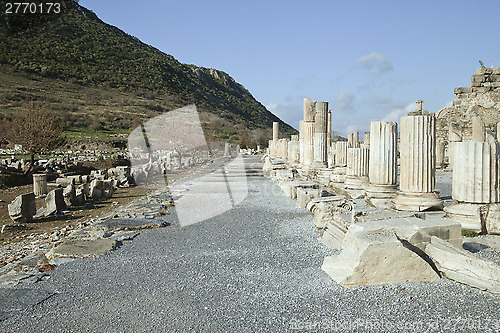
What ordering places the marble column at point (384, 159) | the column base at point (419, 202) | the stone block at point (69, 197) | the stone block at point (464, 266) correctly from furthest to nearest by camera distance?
the stone block at point (69, 197), the marble column at point (384, 159), the column base at point (419, 202), the stone block at point (464, 266)

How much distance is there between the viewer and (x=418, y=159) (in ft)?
22.2

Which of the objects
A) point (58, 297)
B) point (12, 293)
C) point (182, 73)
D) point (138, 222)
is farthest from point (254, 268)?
point (182, 73)

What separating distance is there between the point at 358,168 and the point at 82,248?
22.9ft

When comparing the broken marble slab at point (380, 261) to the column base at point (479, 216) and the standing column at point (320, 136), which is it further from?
the standing column at point (320, 136)

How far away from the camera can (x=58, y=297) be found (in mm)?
4238

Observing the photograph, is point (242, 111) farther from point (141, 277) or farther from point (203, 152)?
point (141, 277)

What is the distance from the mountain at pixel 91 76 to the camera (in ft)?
171

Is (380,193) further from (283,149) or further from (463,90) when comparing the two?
(283,149)

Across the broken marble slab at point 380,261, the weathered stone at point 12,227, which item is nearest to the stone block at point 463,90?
the broken marble slab at point 380,261

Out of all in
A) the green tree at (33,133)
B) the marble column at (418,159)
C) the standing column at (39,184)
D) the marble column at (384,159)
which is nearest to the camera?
the marble column at (418,159)

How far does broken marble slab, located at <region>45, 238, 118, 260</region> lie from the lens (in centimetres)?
580

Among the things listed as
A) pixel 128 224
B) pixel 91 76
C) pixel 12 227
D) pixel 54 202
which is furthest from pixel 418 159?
pixel 91 76

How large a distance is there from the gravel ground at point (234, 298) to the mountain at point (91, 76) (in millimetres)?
42449

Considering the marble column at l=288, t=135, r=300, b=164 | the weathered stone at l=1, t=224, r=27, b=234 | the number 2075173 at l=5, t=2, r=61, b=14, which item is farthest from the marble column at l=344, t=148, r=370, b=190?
the number 2075173 at l=5, t=2, r=61, b=14
